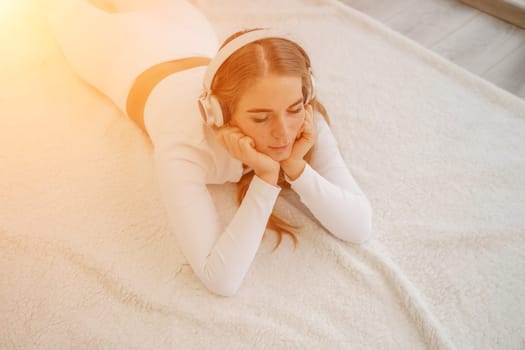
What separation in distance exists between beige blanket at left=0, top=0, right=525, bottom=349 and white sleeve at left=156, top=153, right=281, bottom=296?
90mm

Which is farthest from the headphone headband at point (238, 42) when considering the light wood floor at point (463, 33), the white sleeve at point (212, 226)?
the light wood floor at point (463, 33)

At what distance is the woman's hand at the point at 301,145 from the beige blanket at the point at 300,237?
0.20 meters

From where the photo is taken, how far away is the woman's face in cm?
83

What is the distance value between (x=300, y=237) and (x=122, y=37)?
0.81m

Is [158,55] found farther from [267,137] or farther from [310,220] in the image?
[310,220]

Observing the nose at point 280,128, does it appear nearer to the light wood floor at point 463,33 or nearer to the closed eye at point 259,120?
the closed eye at point 259,120

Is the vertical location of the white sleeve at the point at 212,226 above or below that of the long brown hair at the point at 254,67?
below

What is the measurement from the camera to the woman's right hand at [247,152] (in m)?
0.89

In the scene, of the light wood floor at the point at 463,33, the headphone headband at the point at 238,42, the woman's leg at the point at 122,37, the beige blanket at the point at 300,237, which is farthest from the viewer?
the light wood floor at the point at 463,33

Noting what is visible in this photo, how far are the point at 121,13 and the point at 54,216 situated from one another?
687 millimetres

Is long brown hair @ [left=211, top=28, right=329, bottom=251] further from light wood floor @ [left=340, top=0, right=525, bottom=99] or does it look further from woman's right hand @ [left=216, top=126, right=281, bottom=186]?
→ light wood floor @ [left=340, top=0, right=525, bottom=99]

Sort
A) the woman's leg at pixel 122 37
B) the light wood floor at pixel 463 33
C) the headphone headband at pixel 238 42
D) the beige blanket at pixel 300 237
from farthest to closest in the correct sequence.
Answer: the light wood floor at pixel 463 33 < the woman's leg at pixel 122 37 < the beige blanket at pixel 300 237 < the headphone headband at pixel 238 42

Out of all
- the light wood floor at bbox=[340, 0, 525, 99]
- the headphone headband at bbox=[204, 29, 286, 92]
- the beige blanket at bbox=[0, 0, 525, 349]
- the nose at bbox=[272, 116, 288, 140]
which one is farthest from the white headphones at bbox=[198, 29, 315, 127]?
the light wood floor at bbox=[340, 0, 525, 99]

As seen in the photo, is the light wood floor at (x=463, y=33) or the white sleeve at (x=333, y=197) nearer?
the white sleeve at (x=333, y=197)
